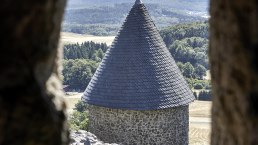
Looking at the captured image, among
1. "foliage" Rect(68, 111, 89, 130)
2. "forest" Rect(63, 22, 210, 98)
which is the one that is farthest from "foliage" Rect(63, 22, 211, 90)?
"foliage" Rect(68, 111, 89, 130)

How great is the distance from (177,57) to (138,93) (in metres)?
36.7

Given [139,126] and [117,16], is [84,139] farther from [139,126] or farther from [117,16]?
[117,16]

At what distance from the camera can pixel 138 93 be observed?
12.3 m

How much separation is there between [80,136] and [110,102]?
86.6 inches

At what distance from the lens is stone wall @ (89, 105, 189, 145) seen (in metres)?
12.2

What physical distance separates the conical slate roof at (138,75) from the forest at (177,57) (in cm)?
3025

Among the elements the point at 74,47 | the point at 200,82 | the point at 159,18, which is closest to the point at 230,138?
the point at 200,82

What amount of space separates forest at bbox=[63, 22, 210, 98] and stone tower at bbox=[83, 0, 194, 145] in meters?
30.3

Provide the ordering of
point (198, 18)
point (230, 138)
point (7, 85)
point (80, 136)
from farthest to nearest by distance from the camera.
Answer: point (198, 18), point (80, 136), point (230, 138), point (7, 85)

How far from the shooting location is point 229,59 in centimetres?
209

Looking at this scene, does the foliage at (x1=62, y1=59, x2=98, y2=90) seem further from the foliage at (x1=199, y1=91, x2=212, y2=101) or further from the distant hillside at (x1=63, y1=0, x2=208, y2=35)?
the distant hillside at (x1=63, y1=0, x2=208, y2=35)

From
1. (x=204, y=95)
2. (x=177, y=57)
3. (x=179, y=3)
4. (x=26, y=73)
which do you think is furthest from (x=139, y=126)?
(x=179, y=3)

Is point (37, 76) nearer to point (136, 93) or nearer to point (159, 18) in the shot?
point (136, 93)

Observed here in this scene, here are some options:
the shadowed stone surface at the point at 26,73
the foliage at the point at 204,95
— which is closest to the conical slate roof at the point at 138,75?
the shadowed stone surface at the point at 26,73
